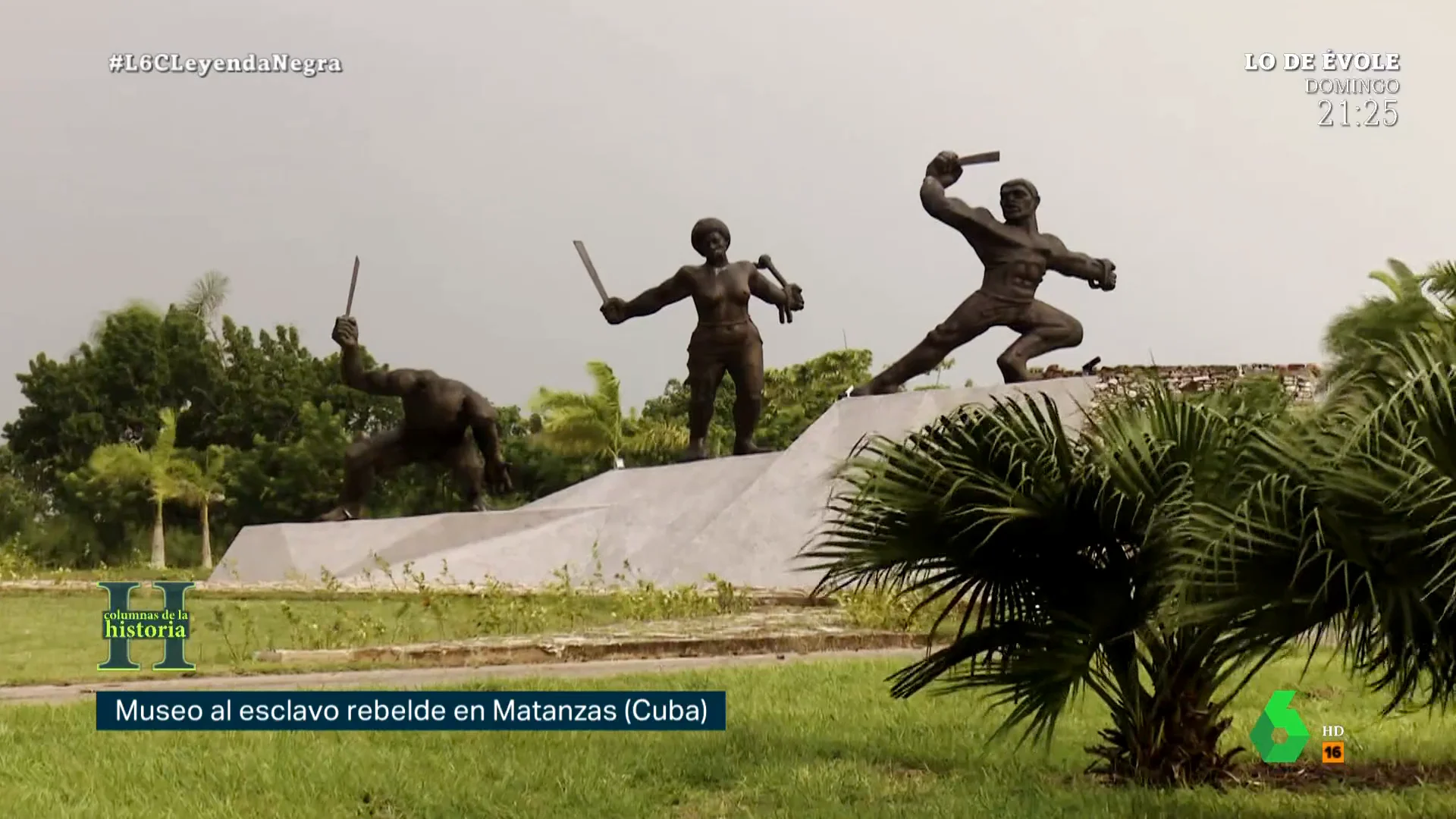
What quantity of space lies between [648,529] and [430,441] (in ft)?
11.7

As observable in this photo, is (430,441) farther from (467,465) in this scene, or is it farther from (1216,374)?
(1216,374)

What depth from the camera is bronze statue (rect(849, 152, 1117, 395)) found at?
15320 mm

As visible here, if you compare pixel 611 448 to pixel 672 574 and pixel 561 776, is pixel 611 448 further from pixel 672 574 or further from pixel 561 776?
pixel 561 776

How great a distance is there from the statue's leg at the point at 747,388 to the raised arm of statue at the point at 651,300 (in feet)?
3.17

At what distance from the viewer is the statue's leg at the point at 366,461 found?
18.7m

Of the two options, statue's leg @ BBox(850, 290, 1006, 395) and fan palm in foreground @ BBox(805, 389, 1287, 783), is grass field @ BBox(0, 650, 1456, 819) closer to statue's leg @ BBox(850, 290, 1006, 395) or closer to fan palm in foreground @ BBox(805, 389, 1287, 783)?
fan palm in foreground @ BBox(805, 389, 1287, 783)

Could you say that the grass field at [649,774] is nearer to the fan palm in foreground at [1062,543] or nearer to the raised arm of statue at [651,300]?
the fan palm in foreground at [1062,543]

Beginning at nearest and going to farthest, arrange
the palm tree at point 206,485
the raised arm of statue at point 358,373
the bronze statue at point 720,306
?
the bronze statue at point 720,306 → the raised arm of statue at point 358,373 → the palm tree at point 206,485

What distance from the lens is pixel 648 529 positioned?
1680cm

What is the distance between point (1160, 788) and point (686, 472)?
1262cm

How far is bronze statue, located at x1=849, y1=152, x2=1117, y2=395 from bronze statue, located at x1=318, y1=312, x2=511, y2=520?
5.97 meters

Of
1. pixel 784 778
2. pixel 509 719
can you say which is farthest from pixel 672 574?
pixel 784 778
